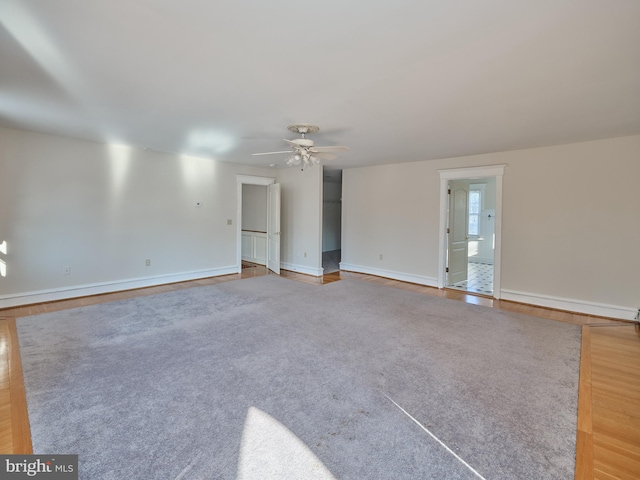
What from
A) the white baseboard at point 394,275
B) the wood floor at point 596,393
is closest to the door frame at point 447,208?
the white baseboard at point 394,275

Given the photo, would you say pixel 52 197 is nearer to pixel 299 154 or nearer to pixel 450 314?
pixel 299 154

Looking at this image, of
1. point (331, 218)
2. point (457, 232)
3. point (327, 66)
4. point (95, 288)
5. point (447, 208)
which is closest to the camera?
point (327, 66)

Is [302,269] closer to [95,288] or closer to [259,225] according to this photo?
[259,225]

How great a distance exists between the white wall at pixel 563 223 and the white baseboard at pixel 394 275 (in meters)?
0.04

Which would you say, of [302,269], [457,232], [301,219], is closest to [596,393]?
[457,232]

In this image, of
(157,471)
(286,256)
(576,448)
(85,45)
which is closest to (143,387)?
(157,471)

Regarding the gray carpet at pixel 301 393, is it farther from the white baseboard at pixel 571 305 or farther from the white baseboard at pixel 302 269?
the white baseboard at pixel 302 269

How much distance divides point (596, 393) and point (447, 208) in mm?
3748

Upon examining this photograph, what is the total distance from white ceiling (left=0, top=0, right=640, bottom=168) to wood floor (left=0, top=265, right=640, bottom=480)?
243 cm

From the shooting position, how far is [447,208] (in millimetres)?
5625

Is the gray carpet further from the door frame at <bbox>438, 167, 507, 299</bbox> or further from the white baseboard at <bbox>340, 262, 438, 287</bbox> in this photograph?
the white baseboard at <bbox>340, 262, 438, 287</bbox>

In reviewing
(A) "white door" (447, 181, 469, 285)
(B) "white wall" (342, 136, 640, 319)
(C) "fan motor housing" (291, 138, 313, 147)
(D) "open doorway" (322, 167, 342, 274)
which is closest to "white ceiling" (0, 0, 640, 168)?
(C) "fan motor housing" (291, 138, 313, 147)

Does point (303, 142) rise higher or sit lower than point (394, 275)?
higher

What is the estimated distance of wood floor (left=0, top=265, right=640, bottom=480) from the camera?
1688 mm
